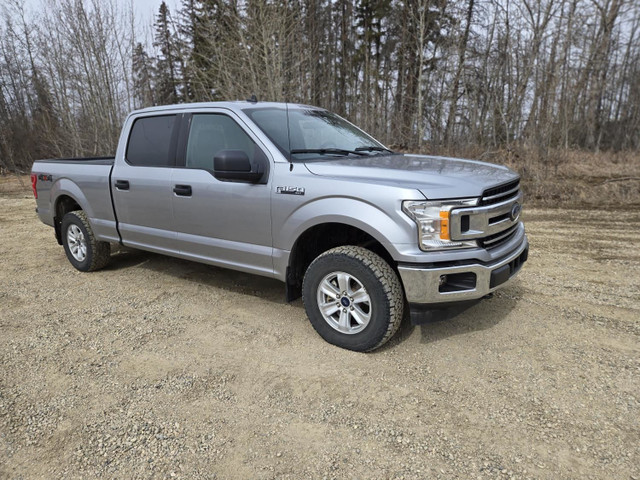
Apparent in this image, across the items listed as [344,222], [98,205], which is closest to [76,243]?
[98,205]

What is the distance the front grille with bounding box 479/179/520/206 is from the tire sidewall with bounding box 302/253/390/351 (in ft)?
3.11

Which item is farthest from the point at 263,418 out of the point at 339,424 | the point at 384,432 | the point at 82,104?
the point at 82,104

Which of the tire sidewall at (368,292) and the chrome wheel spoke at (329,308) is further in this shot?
the chrome wheel spoke at (329,308)

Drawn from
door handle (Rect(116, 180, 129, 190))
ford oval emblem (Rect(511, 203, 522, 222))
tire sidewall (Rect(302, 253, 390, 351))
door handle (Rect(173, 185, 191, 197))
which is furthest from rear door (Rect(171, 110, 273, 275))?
ford oval emblem (Rect(511, 203, 522, 222))

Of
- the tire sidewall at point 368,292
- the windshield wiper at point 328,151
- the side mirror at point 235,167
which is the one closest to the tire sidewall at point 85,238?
the side mirror at point 235,167

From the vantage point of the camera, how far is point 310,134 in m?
3.99

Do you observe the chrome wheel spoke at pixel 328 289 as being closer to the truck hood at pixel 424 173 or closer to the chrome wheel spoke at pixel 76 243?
the truck hood at pixel 424 173

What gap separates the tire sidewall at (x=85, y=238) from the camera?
5281 mm

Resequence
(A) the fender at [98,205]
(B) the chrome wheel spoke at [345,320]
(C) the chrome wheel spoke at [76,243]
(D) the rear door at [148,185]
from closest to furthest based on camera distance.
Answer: (B) the chrome wheel spoke at [345,320] < (D) the rear door at [148,185] < (A) the fender at [98,205] < (C) the chrome wheel spoke at [76,243]

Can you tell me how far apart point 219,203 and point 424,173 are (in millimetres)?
1828

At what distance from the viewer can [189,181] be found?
13.3 feet

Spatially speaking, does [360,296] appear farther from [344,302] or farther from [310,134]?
[310,134]

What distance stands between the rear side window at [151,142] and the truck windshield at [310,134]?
3.40 ft

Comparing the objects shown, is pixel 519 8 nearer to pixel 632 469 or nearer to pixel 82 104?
pixel 82 104
